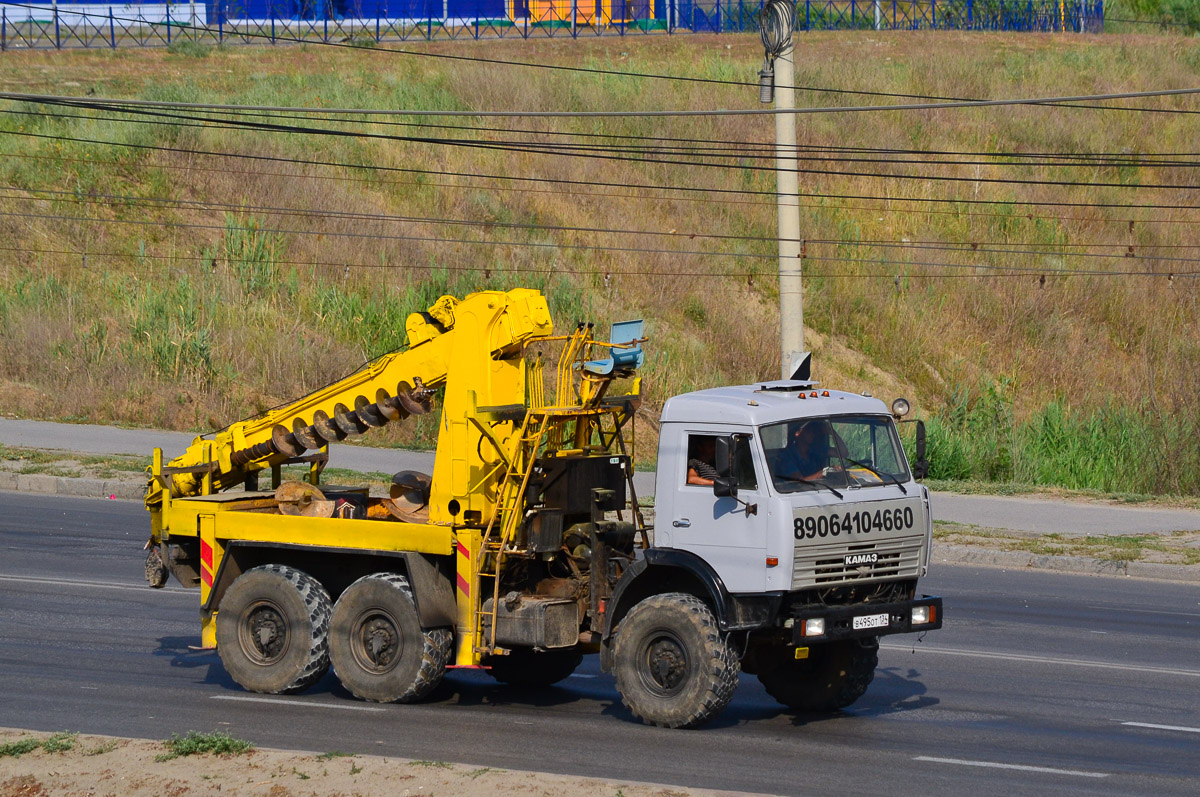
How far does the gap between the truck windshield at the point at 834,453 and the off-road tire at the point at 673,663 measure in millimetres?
1069

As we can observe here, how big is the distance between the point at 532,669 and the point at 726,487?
2822 millimetres

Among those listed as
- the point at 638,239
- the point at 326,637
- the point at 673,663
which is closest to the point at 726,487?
the point at 673,663

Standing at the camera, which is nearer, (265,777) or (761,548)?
(265,777)

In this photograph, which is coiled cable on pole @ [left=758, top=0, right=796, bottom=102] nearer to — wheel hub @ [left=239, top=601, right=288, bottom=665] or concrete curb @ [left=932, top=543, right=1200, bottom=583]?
concrete curb @ [left=932, top=543, right=1200, bottom=583]

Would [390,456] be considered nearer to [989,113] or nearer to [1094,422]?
[1094,422]

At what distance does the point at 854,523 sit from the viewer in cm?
926

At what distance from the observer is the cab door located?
29.9ft

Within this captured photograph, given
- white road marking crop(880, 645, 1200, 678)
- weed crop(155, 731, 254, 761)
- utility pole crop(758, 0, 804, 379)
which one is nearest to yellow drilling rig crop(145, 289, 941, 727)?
weed crop(155, 731, 254, 761)

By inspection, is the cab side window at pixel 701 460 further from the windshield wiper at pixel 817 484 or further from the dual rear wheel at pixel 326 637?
the dual rear wheel at pixel 326 637

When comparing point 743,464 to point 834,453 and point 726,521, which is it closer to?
point 726,521

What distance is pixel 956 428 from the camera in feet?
94.2

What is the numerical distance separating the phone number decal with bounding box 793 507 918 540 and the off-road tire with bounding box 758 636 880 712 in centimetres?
95

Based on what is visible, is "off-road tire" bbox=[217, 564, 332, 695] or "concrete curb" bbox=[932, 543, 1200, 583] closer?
"off-road tire" bbox=[217, 564, 332, 695]

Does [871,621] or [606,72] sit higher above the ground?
[606,72]
